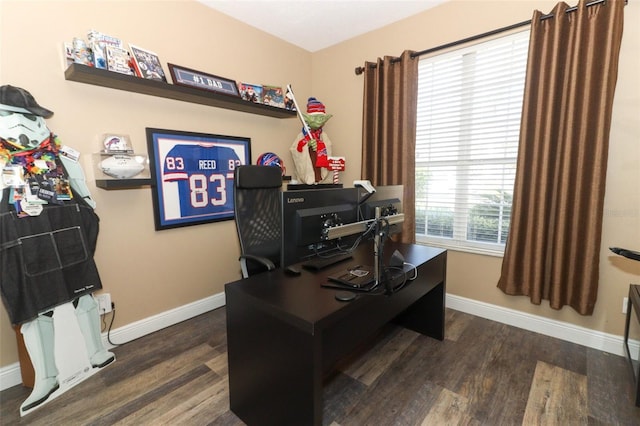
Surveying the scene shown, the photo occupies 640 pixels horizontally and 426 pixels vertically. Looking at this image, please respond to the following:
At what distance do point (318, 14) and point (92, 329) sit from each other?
3076 mm

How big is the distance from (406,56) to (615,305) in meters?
2.52

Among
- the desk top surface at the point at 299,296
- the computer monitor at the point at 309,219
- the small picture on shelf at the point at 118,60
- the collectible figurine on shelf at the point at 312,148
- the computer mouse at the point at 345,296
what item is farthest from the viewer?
the collectible figurine on shelf at the point at 312,148

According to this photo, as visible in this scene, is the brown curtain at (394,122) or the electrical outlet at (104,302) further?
the brown curtain at (394,122)

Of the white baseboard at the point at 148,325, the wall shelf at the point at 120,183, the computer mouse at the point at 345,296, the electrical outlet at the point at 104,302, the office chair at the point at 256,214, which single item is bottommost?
the white baseboard at the point at 148,325

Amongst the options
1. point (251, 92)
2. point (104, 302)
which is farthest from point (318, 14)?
point (104, 302)

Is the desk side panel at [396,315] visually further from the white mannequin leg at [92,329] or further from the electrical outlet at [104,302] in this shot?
the electrical outlet at [104,302]

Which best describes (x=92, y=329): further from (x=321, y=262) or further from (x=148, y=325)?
(x=321, y=262)

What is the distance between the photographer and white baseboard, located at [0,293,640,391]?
6.54ft

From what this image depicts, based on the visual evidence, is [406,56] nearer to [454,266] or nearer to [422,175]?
[422,175]

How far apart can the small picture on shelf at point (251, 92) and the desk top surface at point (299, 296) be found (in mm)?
1860

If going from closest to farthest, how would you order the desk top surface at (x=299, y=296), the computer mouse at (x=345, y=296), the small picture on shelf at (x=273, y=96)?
1. the desk top surface at (x=299, y=296)
2. the computer mouse at (x=345, y=296)
3. the small picture on shelf at (x=273, y=96)

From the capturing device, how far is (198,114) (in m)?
2.57

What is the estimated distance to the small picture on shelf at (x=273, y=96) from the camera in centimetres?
290

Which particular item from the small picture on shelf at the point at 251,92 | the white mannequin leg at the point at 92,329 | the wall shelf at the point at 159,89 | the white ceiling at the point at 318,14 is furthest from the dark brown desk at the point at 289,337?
the white ceiling at the point at 318,14
